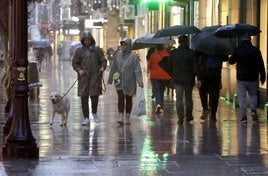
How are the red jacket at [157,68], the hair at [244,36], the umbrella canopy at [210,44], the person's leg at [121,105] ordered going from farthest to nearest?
the red jacket at [157,68] < the umbrella canopy at [210,44] < the hair at [244,36] < the person's leg at [121,105]

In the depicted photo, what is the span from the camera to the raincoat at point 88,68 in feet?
51.5

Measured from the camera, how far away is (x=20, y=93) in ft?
36.0

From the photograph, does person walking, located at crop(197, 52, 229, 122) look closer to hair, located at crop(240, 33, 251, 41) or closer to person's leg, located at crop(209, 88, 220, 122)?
person's leg, located at crop(209, 88, 220, 122)

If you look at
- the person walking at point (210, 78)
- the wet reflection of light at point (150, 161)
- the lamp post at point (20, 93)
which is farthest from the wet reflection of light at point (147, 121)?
the lamp post at point (20, 93)

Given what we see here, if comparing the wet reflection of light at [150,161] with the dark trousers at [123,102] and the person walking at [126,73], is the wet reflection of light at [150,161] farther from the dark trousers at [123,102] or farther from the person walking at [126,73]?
the dark trousers at [123,102]

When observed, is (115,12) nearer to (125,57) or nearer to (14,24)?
(125,57)

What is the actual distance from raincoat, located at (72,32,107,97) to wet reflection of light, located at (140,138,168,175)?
365cm

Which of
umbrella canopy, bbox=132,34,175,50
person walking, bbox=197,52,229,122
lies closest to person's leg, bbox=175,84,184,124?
person walking, bbox=197,52,229,122

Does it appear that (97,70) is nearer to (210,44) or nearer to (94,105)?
(94,105)

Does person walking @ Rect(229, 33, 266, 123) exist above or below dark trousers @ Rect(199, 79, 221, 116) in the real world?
above

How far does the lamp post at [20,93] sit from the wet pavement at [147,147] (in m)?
0.22

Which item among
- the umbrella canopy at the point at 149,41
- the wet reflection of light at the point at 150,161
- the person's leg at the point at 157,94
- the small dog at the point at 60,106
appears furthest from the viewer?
the umbrella canopy at the point at 149,41

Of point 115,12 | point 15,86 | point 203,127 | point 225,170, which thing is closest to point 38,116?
point 203,127

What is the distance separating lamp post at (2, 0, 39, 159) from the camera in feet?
35.7
